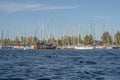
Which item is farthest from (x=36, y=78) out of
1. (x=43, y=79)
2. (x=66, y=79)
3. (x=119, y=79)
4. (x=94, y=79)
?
(x=119, y=79)

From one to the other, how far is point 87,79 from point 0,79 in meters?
9.43

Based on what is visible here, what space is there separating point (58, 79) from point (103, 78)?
5.13 m

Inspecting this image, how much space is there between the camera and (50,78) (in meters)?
40.3

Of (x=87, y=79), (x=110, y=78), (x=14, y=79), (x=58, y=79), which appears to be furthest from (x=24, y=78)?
(x=110, y=78)

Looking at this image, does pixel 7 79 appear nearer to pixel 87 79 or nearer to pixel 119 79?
pixel 87 79

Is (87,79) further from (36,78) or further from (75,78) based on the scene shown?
(36,78)

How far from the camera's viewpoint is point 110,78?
4019 cm

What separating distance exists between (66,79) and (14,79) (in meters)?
5.71

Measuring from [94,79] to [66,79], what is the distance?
3.07 m

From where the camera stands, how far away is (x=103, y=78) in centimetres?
4022

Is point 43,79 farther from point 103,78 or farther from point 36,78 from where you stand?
point 103,78

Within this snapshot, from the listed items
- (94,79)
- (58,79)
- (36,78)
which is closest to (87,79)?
(94,79)

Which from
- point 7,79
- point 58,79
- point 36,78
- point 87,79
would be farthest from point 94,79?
point 7,79

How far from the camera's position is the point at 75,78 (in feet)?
132
